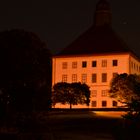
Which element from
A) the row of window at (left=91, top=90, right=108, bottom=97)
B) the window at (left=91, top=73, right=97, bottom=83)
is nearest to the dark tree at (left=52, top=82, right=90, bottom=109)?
the row of window at (left=91, top=90, right=108, bottom=97)

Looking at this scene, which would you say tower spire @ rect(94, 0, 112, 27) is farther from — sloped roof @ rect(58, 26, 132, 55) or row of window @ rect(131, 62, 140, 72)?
row of window @ rect(131, 62, 140, 72)

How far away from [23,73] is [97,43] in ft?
191

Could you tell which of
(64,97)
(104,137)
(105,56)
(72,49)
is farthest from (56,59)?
(104,137)

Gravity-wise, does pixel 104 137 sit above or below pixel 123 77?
below

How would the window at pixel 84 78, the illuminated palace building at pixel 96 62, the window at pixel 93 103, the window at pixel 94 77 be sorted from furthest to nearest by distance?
the window at pixel 84 78, the window at pixel 94 77, the illuminated palace building at pixel 96 62, the window at pixel 93 103

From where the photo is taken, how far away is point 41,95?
20.3 m

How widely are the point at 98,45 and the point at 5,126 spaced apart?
5823 cm

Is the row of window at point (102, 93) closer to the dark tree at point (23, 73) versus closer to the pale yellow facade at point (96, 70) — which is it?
the pale yellow facade at point (96, 70)

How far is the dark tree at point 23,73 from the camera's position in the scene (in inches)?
797

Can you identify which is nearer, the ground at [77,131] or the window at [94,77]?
the ground at [77,131]

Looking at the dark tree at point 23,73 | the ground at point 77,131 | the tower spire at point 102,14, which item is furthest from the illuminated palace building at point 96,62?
the dark tree at point 23,73

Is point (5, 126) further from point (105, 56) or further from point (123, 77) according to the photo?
point (105, 56)

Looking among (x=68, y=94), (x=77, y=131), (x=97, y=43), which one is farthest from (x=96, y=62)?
(x=77, y=131)

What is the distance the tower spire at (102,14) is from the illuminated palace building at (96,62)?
9.31 feet
